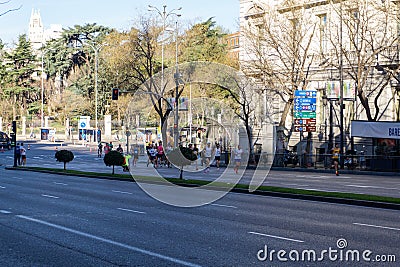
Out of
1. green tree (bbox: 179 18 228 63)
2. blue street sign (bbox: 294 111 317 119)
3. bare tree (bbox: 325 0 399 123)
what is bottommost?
blue street sign (bbox: 294 111 317 119)

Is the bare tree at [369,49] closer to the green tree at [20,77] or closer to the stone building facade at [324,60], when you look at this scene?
the stone building facade at [324,60]

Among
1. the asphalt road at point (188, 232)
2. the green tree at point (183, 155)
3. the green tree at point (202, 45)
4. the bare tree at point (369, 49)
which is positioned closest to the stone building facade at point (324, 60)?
the bare tree at point (369, 49)

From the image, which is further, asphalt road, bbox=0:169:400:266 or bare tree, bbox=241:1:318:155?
bare tree, bbox=241:1:318:155

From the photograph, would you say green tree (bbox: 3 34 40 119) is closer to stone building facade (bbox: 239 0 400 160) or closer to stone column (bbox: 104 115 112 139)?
stone column (bbox: 104 115 112 139)

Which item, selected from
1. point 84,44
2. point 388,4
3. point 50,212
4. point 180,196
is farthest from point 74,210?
point 84,44

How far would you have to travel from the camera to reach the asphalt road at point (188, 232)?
35.2 ft

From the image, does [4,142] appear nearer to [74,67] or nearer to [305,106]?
[74,67]

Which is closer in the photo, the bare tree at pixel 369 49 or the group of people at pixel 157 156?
the bare tree at pixel 369 49

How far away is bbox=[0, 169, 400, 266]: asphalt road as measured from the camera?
1073 centimetres

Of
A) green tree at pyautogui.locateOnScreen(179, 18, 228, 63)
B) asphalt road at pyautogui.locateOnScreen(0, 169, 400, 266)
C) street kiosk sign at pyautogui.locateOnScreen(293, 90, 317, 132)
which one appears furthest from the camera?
green tree at pyautogui.locateOnScreen(179, 18, 228, 63)

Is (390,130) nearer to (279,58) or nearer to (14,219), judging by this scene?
(279,58)

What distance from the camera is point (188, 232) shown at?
44.9ft

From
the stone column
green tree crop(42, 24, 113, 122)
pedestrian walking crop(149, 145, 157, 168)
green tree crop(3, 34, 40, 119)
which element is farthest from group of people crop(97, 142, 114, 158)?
green tree crop(3, 34, 40, 119)

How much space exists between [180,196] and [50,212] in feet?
19.0
